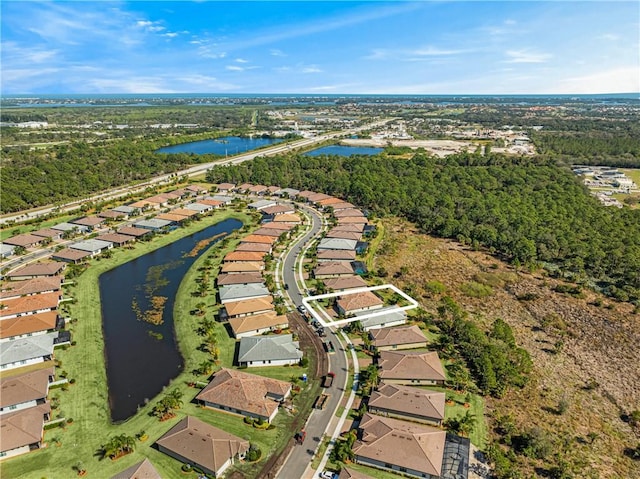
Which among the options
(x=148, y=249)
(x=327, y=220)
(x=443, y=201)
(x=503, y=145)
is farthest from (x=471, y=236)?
(x=503, y=145)

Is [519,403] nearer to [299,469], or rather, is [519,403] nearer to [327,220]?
[299,469]

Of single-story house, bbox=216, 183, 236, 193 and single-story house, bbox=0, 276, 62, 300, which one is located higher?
single-story house, bbox=216, 183, 236, 193

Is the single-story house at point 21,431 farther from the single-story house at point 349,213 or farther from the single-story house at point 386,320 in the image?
the single-story house at point 349,213

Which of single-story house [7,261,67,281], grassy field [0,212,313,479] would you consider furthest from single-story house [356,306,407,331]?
single-story house [7,261,67,281]

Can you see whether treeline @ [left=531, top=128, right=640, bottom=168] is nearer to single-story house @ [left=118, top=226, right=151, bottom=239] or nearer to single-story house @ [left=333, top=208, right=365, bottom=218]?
single-story house @ [left=333, top=208, right=365, bottom=218]

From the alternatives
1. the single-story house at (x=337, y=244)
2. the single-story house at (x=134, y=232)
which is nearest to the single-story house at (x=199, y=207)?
the single-story house at (x=134, y=232)

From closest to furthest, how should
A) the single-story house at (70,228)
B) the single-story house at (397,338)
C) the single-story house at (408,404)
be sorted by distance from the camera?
1. the single-story house at (408,404)
2. the single-story house at (397,338)
3. the single-story house at (70,228)

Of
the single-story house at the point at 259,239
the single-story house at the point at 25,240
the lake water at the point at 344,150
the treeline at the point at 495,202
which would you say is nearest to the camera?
the treeline at the point at 495,202
